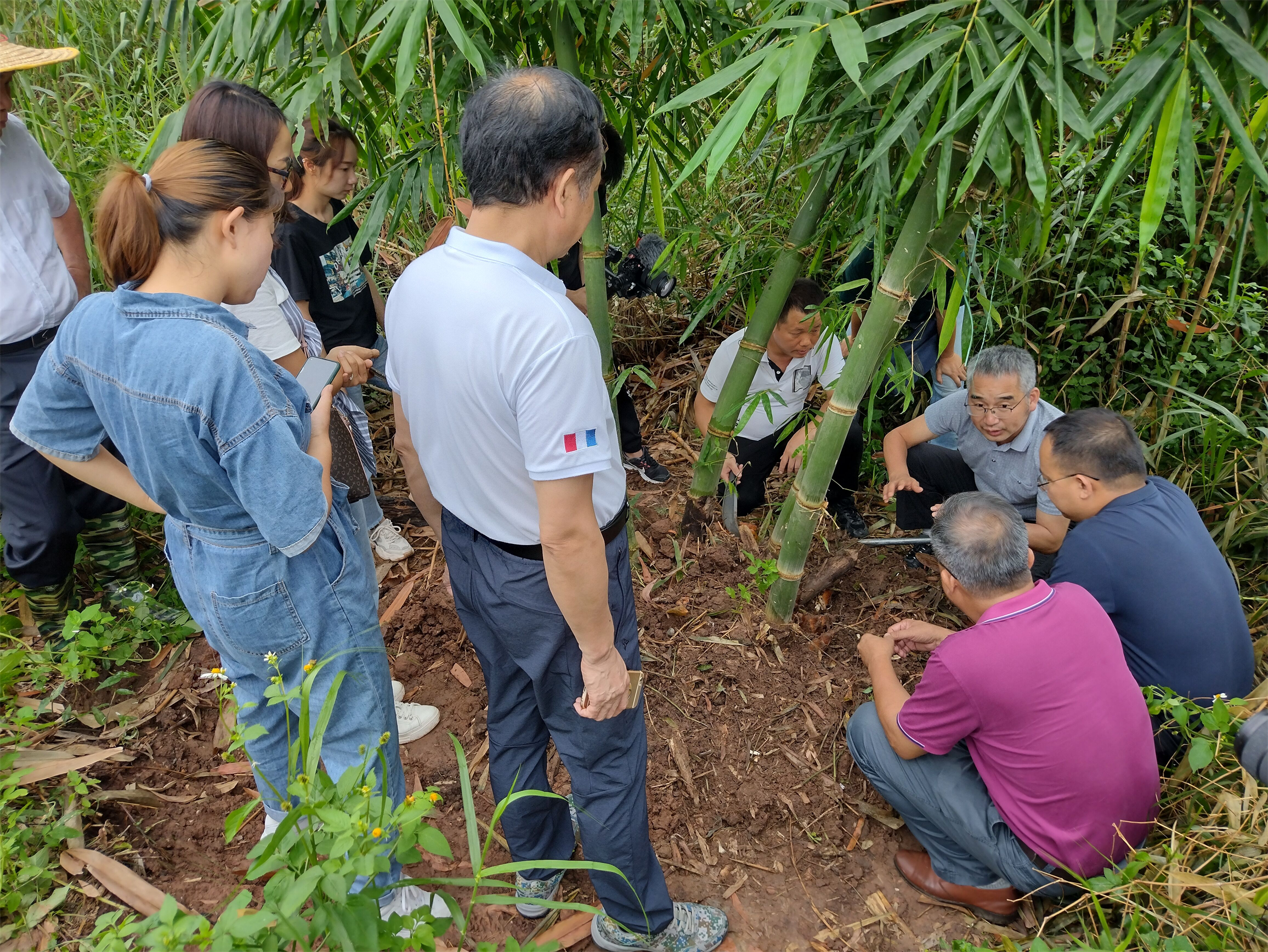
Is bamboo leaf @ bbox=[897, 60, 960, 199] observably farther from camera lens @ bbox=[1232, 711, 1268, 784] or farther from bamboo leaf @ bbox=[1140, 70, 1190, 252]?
camera lens @ bbox=[1232, 711, 1268, 784]

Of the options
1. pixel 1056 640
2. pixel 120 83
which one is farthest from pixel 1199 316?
pixel 120 83

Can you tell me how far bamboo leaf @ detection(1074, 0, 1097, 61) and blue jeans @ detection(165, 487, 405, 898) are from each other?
60.1 inches

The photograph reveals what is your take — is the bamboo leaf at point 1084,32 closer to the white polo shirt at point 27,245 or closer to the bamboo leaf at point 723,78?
the bamboo leaf at point 723,78

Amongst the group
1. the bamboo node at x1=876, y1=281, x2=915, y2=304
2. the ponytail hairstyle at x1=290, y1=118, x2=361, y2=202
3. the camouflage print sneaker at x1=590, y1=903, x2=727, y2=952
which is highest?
the ponytail hairstyle at x1=290, y1=118, x2=361, y2=202

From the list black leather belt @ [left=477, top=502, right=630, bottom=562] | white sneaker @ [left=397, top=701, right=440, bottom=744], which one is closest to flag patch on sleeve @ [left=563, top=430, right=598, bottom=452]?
black leather belt @ [left=477, top=502, right=630, bottom=562]

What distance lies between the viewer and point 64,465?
1544mm

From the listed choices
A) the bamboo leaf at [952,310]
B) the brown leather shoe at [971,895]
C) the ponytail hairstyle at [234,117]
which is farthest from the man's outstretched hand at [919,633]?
the ponytail hairstyle at [234,117]

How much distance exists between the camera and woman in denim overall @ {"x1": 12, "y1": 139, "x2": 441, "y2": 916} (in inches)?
51.8

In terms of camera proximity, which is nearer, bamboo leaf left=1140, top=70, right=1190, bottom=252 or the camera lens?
the camera lens

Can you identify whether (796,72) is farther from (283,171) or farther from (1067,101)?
(283,171)

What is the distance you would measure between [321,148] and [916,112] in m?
1.67

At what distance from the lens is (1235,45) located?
139 centimetres

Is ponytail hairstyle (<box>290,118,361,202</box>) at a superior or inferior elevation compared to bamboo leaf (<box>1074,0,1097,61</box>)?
inferior

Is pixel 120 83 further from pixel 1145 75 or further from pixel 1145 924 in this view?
pixel 1145 924
